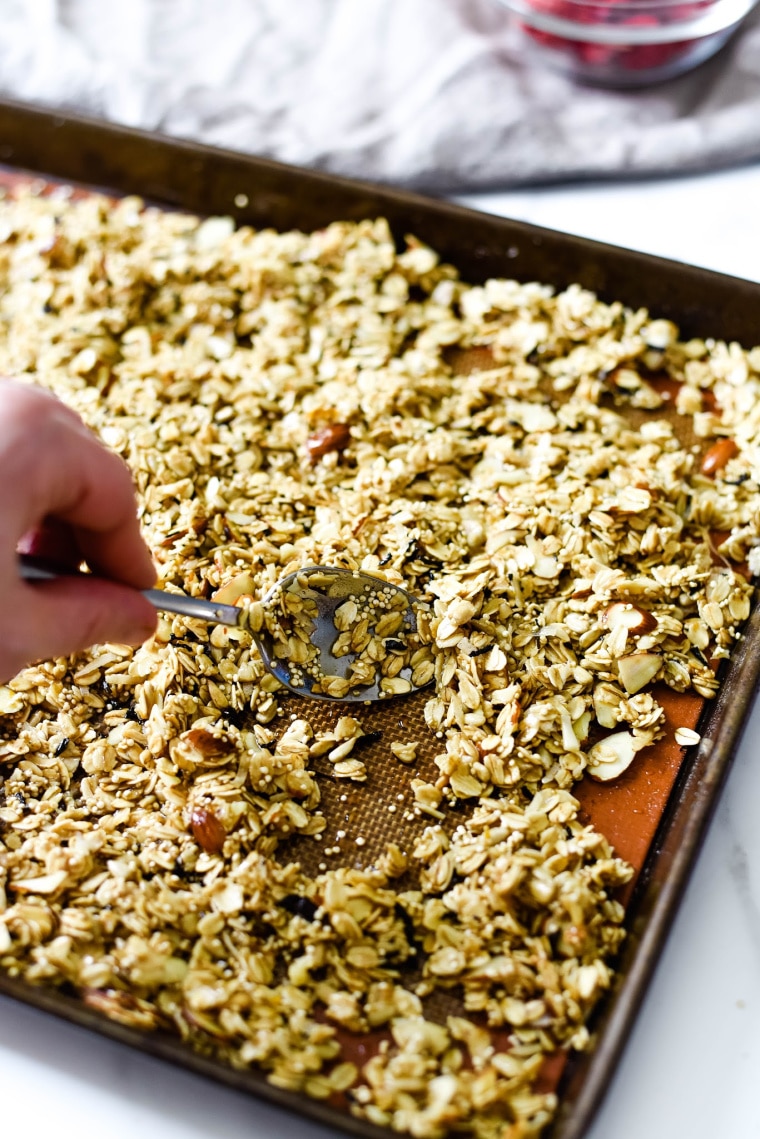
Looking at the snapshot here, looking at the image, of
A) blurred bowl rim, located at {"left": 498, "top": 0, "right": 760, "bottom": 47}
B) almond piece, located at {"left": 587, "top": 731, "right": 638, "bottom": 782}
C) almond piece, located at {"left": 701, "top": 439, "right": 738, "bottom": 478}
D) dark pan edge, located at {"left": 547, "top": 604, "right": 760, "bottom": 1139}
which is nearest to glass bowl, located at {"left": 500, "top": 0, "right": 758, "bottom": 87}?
blurred bowl rim, located at {"left": 498, "top": 0, "right": 760, "bottom": 47}

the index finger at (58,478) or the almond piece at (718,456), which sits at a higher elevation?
the almond piece at (718,456)

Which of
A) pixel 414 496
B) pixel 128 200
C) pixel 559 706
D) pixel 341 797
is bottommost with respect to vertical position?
pixel 341 797

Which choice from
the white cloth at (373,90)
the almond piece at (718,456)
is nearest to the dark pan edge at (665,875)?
the almond piece at (718,456)

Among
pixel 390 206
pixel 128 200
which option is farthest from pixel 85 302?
pixel 390 206

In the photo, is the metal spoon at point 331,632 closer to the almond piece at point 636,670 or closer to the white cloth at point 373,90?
the almond piece at point 636,670

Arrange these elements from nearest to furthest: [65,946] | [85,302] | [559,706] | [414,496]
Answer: [65,946]
[559,706]
[414,496]
[85,302]

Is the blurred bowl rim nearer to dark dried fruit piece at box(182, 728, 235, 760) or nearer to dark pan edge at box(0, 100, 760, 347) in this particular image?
dark pan edge at box(0, 100, 760, 347)

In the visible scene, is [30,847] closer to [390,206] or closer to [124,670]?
[124,670]
